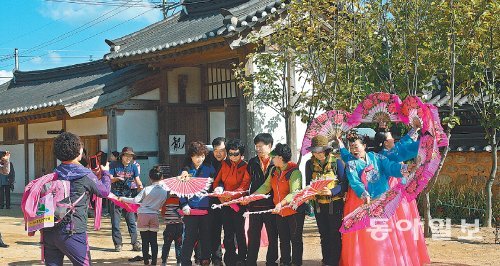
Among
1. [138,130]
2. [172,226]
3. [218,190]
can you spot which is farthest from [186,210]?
[138,130]

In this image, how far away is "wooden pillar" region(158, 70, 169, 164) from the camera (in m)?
16.4

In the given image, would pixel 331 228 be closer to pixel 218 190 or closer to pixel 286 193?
pixel 286 193

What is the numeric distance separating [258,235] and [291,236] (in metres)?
0.41

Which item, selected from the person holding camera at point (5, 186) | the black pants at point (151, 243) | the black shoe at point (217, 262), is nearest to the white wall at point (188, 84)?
the person holding camera at point (5, 186)

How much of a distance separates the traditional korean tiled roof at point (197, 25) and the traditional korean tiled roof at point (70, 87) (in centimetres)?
68

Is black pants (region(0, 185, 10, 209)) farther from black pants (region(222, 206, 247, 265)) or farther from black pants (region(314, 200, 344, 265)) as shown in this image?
black pants (region(314, 200, 344, 265))

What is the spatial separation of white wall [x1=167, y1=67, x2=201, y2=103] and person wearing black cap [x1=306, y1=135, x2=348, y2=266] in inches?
340

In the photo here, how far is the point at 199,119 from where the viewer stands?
1695 centimetres

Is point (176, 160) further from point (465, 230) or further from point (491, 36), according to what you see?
point (491, 36)

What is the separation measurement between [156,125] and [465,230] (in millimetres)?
8039

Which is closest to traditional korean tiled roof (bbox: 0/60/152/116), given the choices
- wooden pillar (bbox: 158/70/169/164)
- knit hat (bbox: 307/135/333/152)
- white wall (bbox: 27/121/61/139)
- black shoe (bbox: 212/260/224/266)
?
wooden pillar (bbox: 158/70/169/164)

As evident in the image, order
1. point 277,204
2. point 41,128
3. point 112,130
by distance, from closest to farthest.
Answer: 1. point 277,204
2. point 112,130
3. point 41,128

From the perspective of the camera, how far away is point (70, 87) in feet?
66.6

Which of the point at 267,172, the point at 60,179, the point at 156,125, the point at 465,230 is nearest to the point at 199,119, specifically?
the point at 156,125
